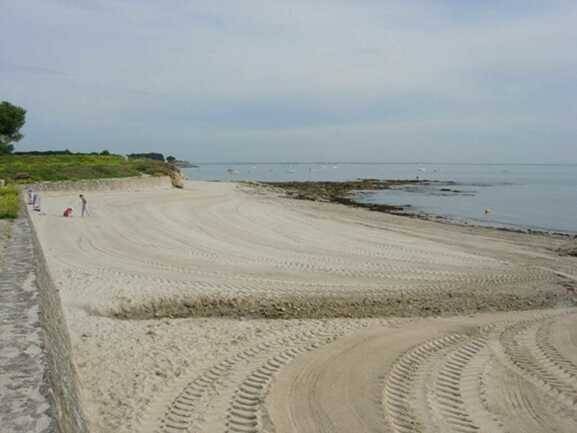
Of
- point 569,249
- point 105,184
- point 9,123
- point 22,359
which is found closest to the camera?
point 22,359

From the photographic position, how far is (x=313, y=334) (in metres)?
8.62

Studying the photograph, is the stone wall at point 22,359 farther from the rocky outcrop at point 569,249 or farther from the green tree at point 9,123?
the green tree at point 9,123

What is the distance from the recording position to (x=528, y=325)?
9742mm

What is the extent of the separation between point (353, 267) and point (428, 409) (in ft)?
28.3

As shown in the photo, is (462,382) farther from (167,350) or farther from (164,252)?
(164,252)

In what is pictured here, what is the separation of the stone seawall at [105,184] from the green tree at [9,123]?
26199 mm

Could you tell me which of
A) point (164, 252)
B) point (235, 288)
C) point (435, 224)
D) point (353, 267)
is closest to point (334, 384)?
point (235, 288)

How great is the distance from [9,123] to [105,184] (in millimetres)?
30075

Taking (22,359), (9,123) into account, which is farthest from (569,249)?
(9,123)

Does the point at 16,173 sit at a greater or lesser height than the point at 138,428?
greater

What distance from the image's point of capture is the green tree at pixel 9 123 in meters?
57.1

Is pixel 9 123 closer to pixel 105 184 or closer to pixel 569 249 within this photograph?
pixel 105 184

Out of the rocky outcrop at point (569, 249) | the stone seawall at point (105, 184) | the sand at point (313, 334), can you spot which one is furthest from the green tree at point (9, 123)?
the rocky outcrop at point (569, 249)

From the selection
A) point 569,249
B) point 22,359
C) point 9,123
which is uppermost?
point 9,123
